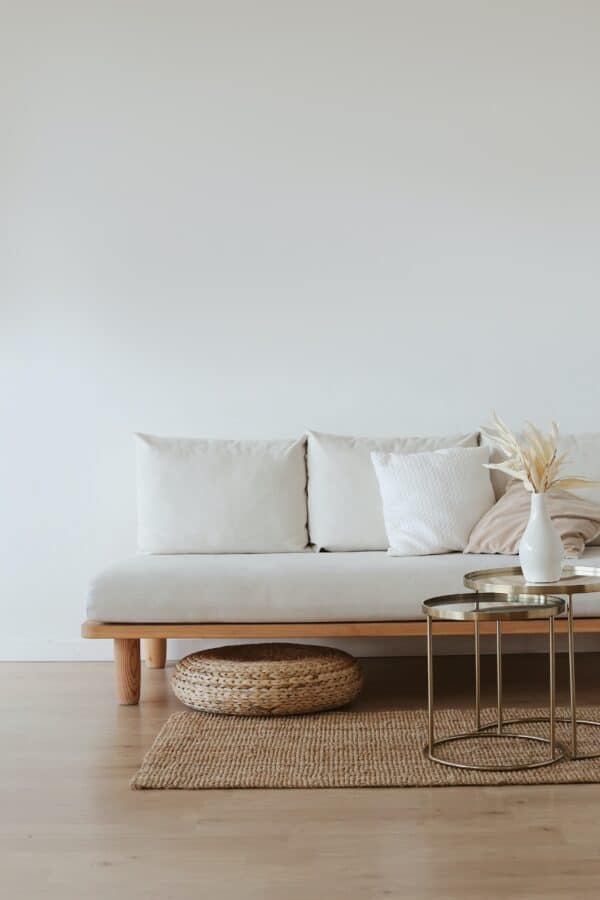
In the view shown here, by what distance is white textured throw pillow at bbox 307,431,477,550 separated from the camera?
4.34 m

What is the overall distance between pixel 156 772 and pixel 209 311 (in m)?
2.35

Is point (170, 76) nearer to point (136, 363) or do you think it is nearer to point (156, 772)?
point (136, 363)

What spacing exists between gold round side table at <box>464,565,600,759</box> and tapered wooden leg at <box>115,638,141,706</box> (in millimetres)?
1299

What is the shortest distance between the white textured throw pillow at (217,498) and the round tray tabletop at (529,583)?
1.25 m

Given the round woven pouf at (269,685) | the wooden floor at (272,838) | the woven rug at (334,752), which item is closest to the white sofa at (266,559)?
the round woven pouf at (269,685)

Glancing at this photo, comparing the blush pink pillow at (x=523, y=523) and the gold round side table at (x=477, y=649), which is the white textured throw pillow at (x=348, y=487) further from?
the gold round side table at (x=477, y=649)

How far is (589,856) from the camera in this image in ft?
7.45

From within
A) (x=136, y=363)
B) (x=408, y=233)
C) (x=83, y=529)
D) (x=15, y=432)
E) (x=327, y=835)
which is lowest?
(x=327, y=835)

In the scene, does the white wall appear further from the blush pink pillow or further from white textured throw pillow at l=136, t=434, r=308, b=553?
the blush pink pillow

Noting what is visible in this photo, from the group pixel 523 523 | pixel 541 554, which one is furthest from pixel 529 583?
pixel 523 523

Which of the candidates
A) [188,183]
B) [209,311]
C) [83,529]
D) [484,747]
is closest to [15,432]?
[83,529]

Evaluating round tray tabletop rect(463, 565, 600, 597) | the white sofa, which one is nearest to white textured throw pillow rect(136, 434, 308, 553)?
the white sofa

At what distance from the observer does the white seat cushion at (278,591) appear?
145 inches

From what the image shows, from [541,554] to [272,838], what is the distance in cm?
111
